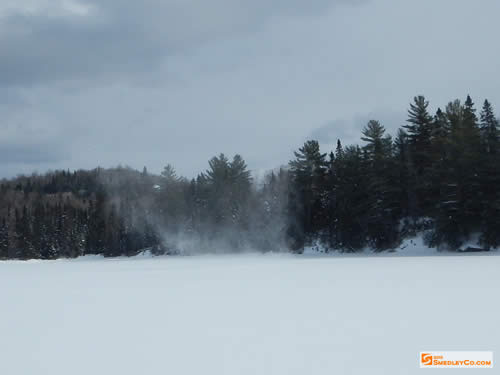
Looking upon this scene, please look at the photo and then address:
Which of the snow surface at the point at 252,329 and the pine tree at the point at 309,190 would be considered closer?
the snow surface at the point at 252,329

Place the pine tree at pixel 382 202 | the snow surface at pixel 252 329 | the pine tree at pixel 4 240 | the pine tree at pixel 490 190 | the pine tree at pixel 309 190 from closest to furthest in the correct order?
the snow surface at pixel 252 329, the pine tree at pixel 490 190, the pine tree at pixel 382 202, the pine tree at pixel 309 190, the pine tree at pixel 4 240

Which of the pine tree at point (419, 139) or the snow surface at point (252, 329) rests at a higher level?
the pine tree at point (419, 139)

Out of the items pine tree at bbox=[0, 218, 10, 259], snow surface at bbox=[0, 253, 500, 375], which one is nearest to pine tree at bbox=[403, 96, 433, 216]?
snow surface at bbox=[0, 253, 500, 375]

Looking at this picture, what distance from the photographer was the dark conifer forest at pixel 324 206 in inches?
1606

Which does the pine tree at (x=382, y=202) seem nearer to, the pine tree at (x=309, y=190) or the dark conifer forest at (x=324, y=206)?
the dark conifer forest at (x=324, y=206)

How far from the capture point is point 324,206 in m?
56.0

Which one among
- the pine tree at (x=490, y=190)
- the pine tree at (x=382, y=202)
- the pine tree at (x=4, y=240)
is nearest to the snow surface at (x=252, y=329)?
the pine tree at (x=490, y=190)

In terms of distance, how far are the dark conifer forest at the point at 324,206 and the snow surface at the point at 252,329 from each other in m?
26.9

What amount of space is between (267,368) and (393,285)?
10.2 m

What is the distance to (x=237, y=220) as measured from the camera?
66.1m

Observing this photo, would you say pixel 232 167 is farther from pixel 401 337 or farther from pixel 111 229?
pixel 401 337

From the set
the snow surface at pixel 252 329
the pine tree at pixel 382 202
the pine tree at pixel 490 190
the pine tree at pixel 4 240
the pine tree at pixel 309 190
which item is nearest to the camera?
the snow surface at pixel 252 329

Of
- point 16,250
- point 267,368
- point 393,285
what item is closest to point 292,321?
point 267,368

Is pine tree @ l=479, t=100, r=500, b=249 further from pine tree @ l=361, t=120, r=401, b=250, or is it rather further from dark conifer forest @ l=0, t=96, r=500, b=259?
pine tree @ l=361, t=120, r=401, b=250
